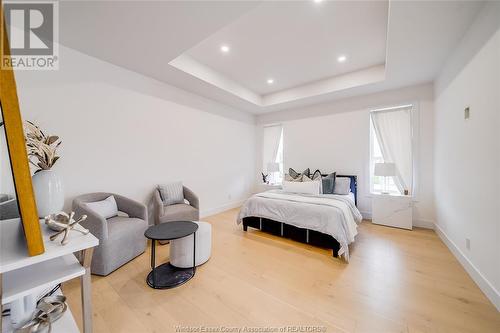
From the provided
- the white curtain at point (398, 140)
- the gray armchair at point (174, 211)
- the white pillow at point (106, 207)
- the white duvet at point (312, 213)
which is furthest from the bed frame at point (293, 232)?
the white curtain at point (398, 140)

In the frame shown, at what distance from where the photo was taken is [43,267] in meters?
0.99

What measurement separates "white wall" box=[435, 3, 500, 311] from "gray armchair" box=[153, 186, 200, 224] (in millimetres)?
3416

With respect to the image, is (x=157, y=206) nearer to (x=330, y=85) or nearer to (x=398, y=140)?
(x=330, y=85)

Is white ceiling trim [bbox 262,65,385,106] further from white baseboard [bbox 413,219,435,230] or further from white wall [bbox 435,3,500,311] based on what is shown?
white baseboard [bbox 413,219,435,230]

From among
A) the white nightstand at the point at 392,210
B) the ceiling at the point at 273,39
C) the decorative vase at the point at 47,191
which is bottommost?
the white nightstand at the point at 392,210

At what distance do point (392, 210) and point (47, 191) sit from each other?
4.60 metres

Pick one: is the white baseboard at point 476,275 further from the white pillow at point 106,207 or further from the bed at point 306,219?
the white pillow at point 106,207

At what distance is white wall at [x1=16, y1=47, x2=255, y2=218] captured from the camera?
94.3 inches

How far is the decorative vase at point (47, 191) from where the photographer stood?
45.6 inches

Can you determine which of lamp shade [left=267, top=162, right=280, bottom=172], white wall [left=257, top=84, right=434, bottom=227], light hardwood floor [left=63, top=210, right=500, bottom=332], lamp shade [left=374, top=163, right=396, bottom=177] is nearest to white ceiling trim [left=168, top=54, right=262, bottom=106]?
white wall [left=257, top=84, right=434, bottom=227]

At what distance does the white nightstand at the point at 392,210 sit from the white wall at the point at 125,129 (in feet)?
10.7

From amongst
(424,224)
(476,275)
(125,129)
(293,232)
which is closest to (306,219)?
(293,232)

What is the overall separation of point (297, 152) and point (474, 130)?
322 cm

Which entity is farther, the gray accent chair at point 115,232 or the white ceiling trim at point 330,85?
the white ceiling trim at point 330,85
